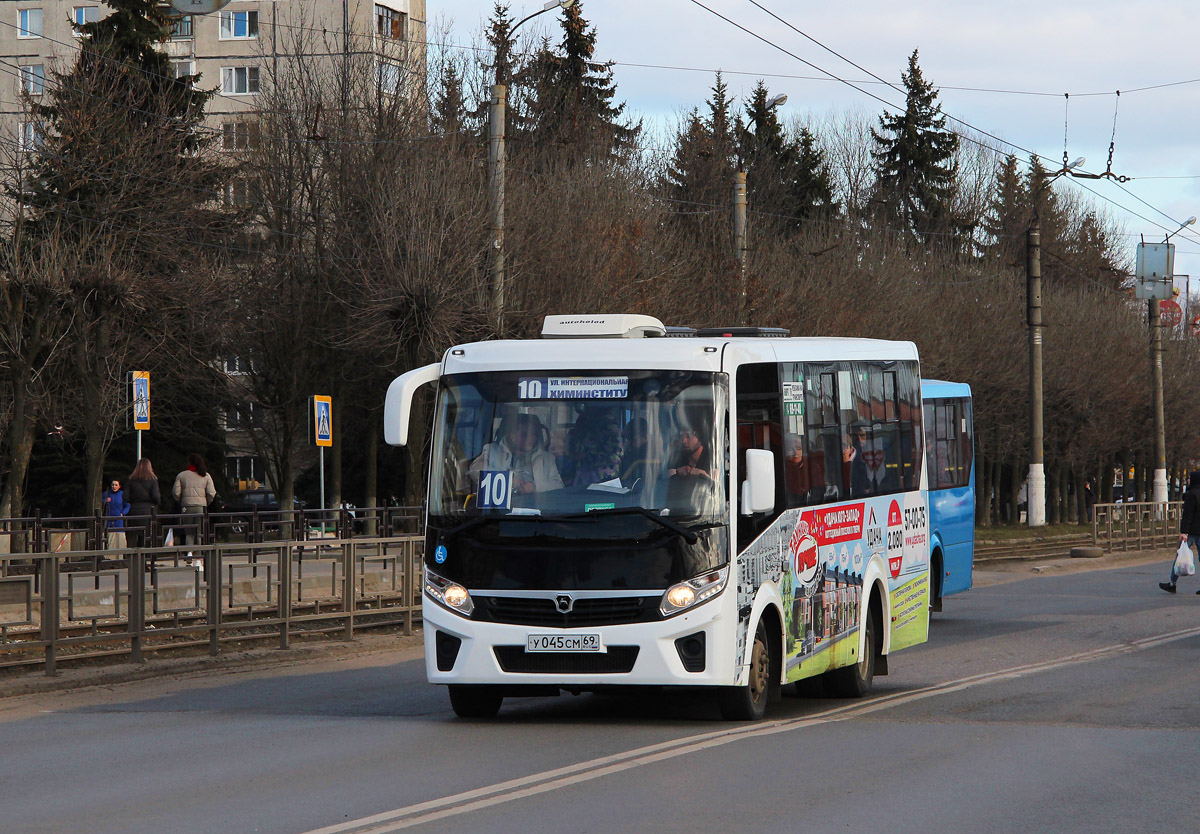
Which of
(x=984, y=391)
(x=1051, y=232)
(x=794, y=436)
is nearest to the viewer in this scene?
(x=794, y=436)

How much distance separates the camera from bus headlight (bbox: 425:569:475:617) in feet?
37.0

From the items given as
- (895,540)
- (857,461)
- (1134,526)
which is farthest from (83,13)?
(857,461)

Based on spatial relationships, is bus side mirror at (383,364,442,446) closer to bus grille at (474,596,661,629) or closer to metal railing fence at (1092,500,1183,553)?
bus grille at (474,596,661,629)

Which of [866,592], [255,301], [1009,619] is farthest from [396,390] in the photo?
[255,301]

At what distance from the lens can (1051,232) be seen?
229 feet

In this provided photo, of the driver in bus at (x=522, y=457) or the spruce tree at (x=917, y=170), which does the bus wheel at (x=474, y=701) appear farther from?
the spruce tree at (x=917, y=170)

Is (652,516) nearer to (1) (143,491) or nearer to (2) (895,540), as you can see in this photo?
(2) (895,540)

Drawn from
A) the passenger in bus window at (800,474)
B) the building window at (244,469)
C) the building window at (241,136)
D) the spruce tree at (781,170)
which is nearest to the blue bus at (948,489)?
the passenger in bus window at (800,474)

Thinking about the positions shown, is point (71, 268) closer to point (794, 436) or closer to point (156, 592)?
point (156, 592)

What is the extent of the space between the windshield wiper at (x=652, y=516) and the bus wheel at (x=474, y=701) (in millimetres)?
1429

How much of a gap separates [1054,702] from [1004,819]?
495cm

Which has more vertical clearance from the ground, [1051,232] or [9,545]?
[1051,232]

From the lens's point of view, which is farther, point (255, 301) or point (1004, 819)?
point (255, 301)

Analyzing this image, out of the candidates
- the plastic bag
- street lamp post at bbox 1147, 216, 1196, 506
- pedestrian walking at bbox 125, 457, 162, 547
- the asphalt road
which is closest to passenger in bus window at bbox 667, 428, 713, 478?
the asphalt road
